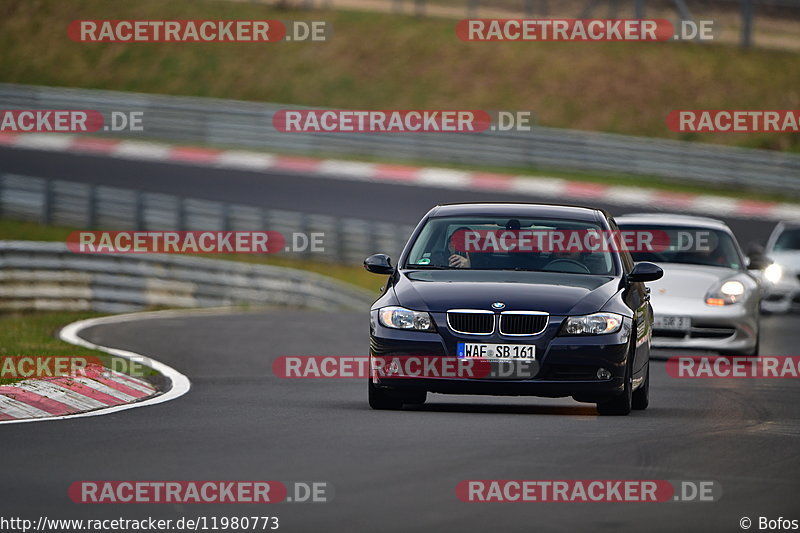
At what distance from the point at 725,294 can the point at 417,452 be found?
8759mm

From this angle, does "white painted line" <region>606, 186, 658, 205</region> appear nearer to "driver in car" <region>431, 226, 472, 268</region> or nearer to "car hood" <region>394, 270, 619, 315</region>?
"driver in car" <region>431, 226, 472, 268</region>

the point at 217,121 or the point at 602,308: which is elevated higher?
the point at 217,121

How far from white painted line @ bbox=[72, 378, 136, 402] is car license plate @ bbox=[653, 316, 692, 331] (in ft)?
21.2

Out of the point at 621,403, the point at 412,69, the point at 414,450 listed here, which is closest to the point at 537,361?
the point at 621,403

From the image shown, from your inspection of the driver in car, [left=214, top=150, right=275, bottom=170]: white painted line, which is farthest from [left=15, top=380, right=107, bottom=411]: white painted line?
[left=214, top=150, right=275, bottom=170]: white painted line

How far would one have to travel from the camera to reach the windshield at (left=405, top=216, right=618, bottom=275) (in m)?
12.2

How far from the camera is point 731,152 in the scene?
1586 inches

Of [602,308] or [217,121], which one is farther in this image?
[217,121]

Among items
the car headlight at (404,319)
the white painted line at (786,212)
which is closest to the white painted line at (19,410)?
the car headlight at (404,319)

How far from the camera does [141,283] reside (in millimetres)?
24938

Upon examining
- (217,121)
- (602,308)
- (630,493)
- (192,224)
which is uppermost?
(217,121)

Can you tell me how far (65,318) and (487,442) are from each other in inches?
515

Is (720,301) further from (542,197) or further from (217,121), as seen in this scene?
(217,121)

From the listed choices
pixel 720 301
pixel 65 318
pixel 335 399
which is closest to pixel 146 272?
pixel 65 318
